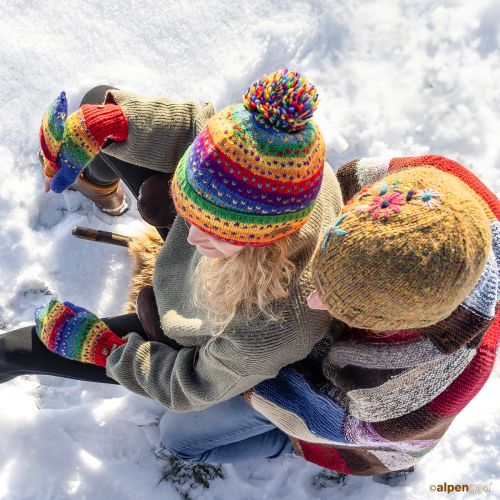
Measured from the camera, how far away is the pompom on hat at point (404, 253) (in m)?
0.72

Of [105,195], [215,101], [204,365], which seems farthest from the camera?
[215,101]

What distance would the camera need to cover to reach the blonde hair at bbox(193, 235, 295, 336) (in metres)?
1.02

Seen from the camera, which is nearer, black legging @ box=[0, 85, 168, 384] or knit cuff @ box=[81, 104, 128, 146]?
knit cuff @ box=[81, 104, 128, 146]

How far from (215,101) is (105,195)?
585mm

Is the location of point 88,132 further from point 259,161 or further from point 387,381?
point 387,381

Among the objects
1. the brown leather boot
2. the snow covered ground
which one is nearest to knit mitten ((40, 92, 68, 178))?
the brown leather boot

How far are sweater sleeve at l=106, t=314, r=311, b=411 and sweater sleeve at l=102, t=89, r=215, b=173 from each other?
496mm

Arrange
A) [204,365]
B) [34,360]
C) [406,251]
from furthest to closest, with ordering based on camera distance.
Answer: [34,360] < [204,365] < [406,251]

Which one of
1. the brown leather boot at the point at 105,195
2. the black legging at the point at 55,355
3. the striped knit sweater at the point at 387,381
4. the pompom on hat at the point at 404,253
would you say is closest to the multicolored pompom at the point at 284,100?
the pompom on hat at the point at 404,253

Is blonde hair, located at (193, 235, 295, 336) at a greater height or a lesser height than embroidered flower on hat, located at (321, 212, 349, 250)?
lesser

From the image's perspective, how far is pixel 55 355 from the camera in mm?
1466

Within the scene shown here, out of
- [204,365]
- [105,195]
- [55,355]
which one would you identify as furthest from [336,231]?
[105,195]

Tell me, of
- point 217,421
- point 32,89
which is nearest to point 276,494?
point 217,421

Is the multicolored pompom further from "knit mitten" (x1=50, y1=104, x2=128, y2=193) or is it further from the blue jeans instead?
the blue jeans
